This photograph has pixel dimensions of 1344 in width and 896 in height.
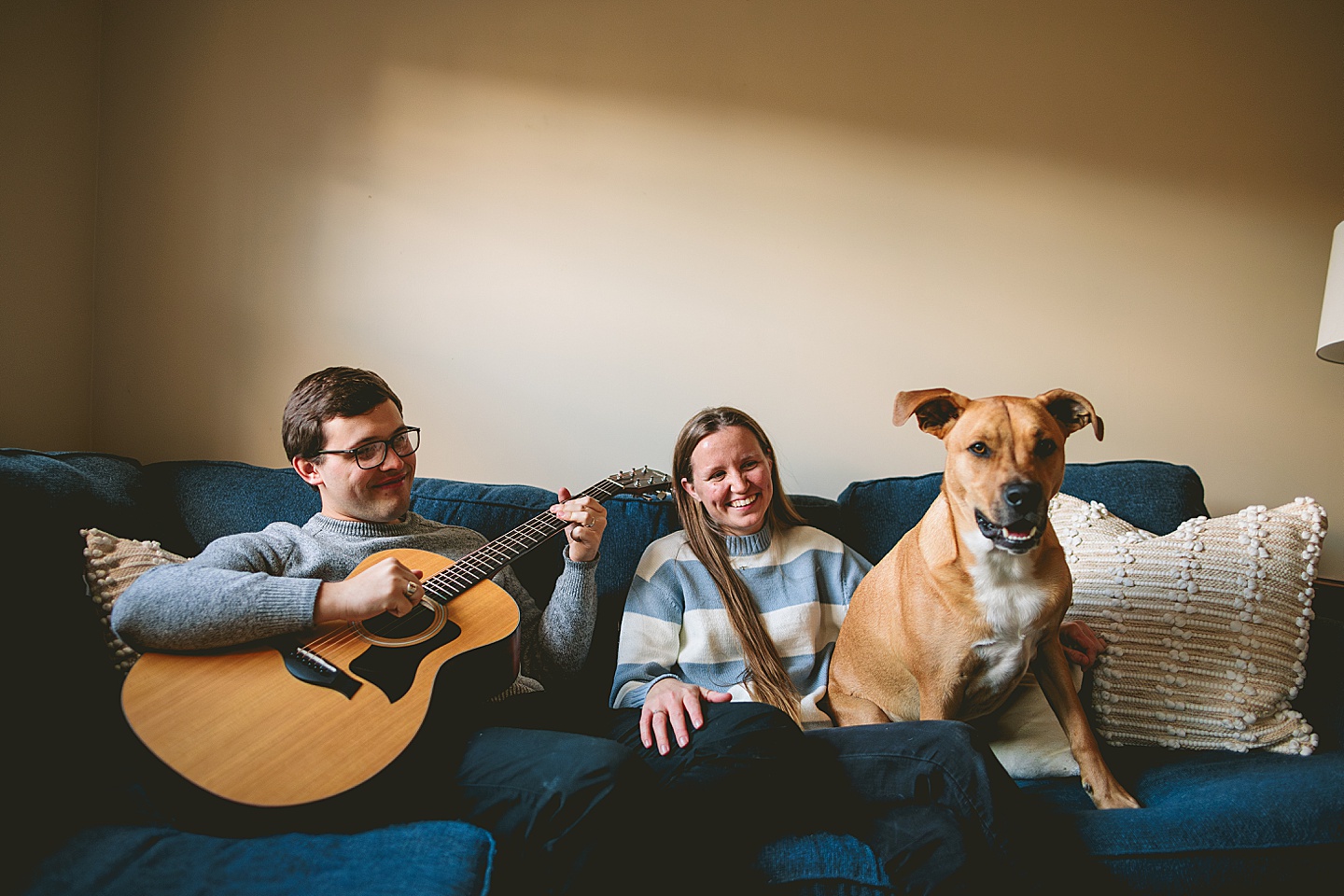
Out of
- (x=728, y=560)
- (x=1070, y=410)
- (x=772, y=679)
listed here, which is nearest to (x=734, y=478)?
(x=728, y=560)

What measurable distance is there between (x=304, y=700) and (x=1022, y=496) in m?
1.20

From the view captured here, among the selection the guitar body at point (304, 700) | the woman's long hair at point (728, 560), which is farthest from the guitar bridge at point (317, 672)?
the woman's long hair at point (728, 560)

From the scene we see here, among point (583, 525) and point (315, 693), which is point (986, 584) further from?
point (315, 693)

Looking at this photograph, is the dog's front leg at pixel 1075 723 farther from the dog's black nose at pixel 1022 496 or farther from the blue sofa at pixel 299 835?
the dog's black nose at pixel 1022 496

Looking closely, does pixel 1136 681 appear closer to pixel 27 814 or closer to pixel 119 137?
pixel 27 814

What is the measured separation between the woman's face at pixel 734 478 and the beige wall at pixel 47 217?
1874mm

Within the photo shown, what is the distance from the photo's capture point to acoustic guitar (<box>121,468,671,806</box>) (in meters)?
1.02

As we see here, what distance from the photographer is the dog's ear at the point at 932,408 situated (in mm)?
1369

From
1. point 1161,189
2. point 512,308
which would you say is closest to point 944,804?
point 512,308

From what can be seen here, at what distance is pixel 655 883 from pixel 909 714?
635mm

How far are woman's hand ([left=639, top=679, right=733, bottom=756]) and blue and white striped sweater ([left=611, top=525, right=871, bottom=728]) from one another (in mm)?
145

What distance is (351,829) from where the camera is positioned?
106 centimetres

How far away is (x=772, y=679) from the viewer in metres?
1.57

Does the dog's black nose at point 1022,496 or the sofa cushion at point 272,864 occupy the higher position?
the dog's black nose at point 1022,496
